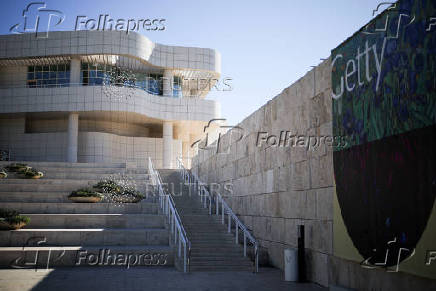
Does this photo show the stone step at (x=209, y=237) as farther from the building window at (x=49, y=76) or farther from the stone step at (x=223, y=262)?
the building window at (x=49, y=76)

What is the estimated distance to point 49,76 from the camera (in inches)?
1361

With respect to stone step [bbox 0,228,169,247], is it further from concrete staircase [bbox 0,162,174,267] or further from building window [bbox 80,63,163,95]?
building window [bbox 80,63,163,95]

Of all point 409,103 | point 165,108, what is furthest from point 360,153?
point 165,108

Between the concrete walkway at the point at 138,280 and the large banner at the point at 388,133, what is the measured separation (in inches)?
97.1

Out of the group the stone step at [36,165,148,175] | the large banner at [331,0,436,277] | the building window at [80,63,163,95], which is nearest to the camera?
the large banner at [331,0,436,277]

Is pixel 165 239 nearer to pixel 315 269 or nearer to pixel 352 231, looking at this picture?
pixel 315 269

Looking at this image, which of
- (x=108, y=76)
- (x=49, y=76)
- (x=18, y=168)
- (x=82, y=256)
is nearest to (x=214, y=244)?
(x=82, y=256)

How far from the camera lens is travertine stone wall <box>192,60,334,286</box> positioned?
10.6 meters

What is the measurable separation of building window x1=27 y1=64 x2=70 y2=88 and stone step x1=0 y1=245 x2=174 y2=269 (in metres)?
22.2

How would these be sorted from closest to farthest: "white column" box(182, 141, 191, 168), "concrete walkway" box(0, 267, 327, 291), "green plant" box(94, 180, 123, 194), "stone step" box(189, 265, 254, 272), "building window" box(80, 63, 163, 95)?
"concrete walkway" box(0, 267, 327, 291) < "stone step" box(189, 265, 254, 272) < "green plant" box(94, 180, 123, 194) < "building window" box(80, 63, 163, 95) < "white column" box(182, 141, 191, 168)

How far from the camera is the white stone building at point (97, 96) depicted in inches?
1272

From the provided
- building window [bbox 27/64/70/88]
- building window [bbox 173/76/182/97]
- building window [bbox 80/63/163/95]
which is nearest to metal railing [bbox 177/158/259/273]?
building window [bbox 80/63/163/95]

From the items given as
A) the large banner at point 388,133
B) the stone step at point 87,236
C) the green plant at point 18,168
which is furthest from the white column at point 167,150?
the large banner at point 388,133

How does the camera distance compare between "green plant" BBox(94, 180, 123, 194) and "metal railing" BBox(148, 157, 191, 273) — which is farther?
"green plant" BBox(94, 180, 123, 194)
